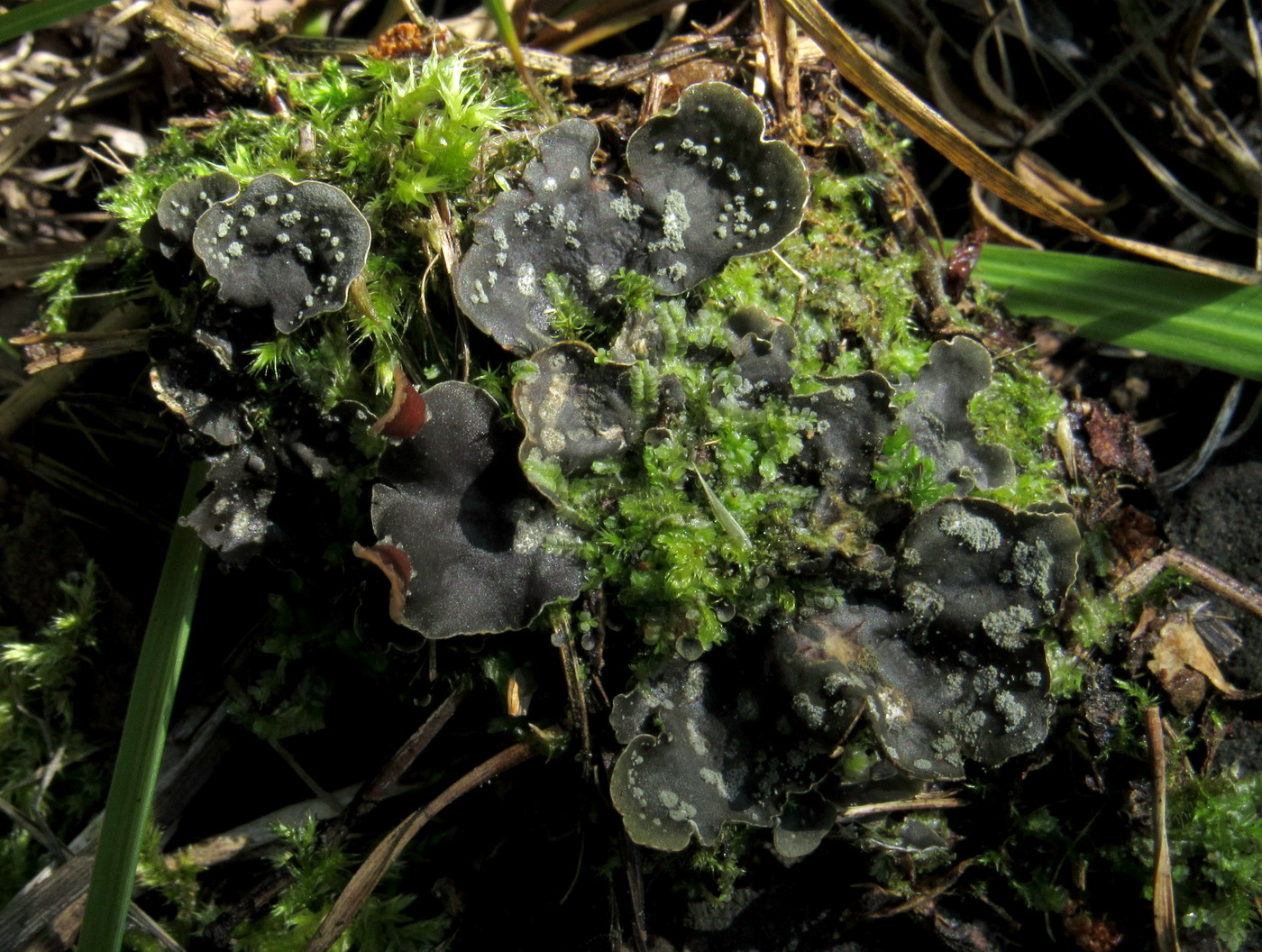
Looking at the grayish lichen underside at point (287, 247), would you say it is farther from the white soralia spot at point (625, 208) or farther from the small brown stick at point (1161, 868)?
the small brown stick at point (1161, 868)

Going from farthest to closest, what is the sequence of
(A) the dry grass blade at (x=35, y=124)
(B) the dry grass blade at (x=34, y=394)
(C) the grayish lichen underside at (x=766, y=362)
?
(A) the dry grass blade at (x=35, y=124) → (B) the dry grass blade at (x=34, y=394) → (C) the grayish lichen underside at (x=766, y=362)

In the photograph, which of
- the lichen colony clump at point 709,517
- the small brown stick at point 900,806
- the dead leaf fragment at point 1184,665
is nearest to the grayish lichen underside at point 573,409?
the lichen colony clump at point 709,517

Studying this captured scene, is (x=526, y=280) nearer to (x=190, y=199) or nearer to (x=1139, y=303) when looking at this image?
(x=190, y=199)

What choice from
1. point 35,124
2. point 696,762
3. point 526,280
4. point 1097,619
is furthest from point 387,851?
point 35,124

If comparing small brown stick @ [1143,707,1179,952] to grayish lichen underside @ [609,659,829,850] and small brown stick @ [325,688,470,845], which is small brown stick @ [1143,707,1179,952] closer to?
grayish lichen underside @ [609,659,829,850]

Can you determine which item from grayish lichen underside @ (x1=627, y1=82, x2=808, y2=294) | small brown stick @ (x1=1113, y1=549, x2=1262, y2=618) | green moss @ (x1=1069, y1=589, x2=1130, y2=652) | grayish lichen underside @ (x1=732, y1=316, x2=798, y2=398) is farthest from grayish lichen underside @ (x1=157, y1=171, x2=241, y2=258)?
small brown stick @ (x1=1113, y1=549, x2=1262, y2=618)

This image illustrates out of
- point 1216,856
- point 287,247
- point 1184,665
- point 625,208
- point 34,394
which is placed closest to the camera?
point 287,247
